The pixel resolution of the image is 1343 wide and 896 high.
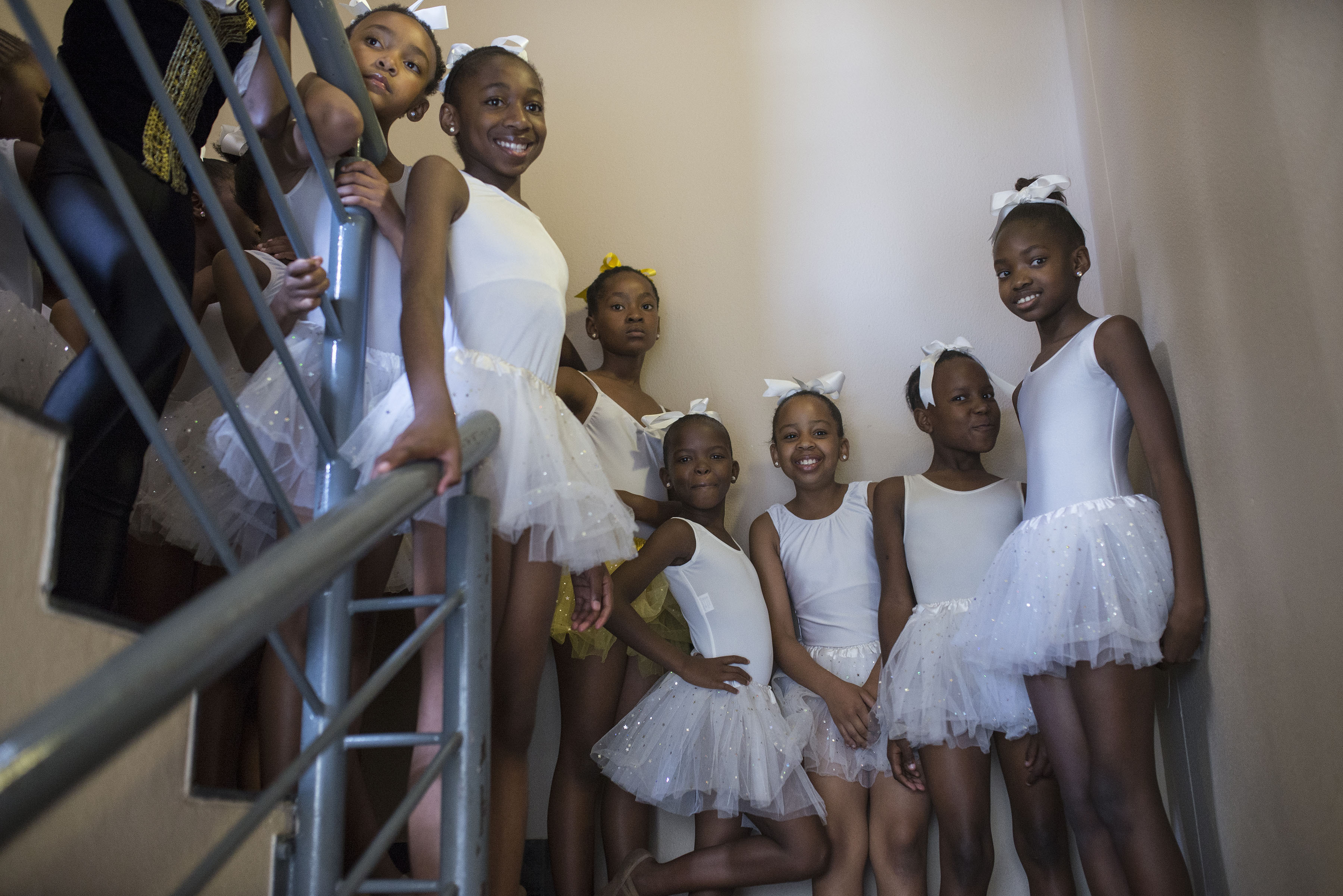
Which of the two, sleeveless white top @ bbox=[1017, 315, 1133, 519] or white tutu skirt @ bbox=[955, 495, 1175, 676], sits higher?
sleeveless white top @ bbox=[1017, 315, 1133, 519]

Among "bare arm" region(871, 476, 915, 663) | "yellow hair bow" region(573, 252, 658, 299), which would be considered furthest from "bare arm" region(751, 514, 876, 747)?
"yellow hair bow" region(573, 252, 658, 299)

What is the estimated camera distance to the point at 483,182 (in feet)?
Result: 5.80

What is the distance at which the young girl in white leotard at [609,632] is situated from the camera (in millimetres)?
2191

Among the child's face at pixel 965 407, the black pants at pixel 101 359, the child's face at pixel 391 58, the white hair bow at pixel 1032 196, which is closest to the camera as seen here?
the black pants at pixel 101 359

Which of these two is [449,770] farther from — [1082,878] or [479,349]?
[1082,878]

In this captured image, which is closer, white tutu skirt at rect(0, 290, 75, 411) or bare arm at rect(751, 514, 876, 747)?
white tutu skirt at rect(0, 290, 75, 411)

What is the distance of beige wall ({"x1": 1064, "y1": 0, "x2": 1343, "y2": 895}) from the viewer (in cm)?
129

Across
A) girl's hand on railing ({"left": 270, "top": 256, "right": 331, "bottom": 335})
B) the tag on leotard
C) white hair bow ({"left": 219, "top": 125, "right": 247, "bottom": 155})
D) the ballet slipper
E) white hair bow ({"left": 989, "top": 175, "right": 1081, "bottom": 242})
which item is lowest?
the ballet slipper

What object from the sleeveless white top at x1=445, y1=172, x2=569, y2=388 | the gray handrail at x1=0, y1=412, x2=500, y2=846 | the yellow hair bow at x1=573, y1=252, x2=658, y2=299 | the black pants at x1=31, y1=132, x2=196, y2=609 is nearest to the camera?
the gray handrail at x1=0, y1=412, x2=500, y2=846

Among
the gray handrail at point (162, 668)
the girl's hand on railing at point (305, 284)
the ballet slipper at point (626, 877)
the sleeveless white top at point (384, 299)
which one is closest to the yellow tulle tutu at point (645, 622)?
the ballet slipper at point (626, 877)

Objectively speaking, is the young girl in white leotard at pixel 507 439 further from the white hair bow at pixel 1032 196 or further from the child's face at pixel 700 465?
the white hair bow at pixel 1032 196

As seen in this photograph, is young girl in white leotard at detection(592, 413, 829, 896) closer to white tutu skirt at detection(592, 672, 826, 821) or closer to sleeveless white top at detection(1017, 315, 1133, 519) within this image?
white tutu skirt at detection(592, 672, 826, 821)

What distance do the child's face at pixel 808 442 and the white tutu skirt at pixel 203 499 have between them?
128 centimetres

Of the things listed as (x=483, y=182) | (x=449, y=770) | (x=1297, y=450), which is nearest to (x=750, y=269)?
(x=483, y=182)
